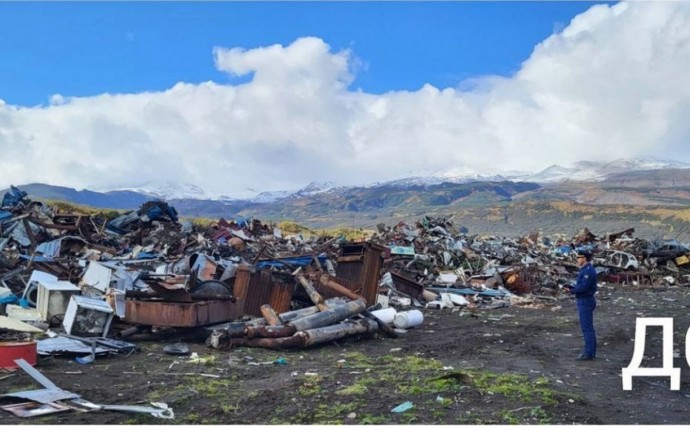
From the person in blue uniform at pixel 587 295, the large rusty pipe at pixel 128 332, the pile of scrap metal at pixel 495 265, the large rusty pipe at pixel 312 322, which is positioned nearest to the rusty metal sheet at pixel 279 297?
the large rusty pipe at pixel 312 322

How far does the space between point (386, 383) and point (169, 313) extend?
4.05 m

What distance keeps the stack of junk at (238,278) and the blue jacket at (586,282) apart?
3344 mm

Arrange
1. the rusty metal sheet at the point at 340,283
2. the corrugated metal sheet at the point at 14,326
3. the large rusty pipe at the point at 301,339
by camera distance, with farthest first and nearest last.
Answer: the rusty metal sheet at the point at 340,283 → the large rusty pipe at the point at 301,339 → the corrugated metal sheet at the point at 14,326

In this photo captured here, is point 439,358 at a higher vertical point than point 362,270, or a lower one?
lower

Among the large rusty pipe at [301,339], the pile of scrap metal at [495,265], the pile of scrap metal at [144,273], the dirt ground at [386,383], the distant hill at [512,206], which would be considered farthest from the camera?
the distant hill at [512,206]

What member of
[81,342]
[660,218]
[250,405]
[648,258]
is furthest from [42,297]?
[660,218]

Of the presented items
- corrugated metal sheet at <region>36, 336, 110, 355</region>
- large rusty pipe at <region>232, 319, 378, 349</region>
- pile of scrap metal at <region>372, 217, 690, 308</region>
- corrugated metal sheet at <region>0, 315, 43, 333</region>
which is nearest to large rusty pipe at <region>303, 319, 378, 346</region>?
large rusty pipe at <region>232, 319, 378, 349</region>

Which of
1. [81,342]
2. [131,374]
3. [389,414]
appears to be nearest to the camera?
[389,414]

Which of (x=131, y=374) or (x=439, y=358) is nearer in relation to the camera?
(x=131, y=374)

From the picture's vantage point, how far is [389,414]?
5.53 meters

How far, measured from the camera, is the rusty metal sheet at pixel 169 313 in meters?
9.28

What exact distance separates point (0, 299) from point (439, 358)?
7.51m

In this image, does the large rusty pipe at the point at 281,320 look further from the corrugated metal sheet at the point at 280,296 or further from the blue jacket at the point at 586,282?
the blue jacket at the point at 586,282

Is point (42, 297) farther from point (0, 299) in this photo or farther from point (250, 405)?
point (250, 405)
